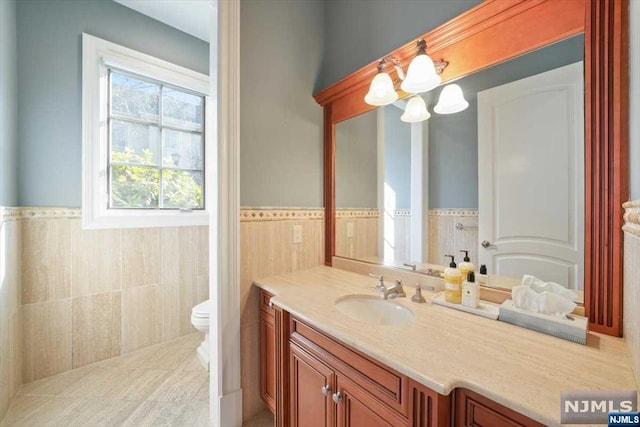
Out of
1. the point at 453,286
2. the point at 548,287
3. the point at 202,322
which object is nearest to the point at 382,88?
the point at 453,286

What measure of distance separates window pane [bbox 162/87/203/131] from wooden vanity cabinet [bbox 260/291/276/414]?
199cm

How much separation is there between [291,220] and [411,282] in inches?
32.3

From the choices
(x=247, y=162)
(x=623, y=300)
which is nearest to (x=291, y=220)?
(x=247, y=162)

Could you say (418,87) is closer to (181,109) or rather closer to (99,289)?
(181,109)

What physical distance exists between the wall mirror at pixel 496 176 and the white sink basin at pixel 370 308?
31cm

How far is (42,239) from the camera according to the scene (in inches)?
71.7

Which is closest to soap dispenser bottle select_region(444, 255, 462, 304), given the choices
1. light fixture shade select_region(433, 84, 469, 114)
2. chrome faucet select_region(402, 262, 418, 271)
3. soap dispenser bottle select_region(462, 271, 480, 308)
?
soap dispenser bottle select_region(462, 271, 480, 308)

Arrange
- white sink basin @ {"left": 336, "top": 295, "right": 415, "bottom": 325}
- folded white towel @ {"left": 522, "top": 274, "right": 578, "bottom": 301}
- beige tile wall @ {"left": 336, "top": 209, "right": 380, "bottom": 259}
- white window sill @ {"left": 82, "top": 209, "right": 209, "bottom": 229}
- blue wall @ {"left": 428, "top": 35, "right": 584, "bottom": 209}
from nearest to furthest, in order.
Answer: folded white towel @ {"left": 522, "top": 274, "right": 578, "bottom": 301} → blue wall @ {"left": 428, "top": 35, "right": 584, "bottom": 209} → white sink basin @ {"left": 336, "top": 295, "right": 415, "bottom": 325} → beige tile wall @ {"left": 336, "top": 209, "right": 380, "bottom": 259} → white window sill @ {"left": 82, "top": 209, "right": 209, "bottom": 229}

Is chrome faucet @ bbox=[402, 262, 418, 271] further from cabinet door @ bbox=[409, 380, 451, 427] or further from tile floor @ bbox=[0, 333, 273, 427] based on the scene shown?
tile floor @ bbox=[0, 333, 273, 427]

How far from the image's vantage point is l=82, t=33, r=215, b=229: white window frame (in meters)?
1.97

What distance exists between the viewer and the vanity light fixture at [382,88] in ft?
4.56

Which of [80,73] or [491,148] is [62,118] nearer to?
[80,73]

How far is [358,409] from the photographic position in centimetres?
86

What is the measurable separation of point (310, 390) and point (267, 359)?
1.63ft
